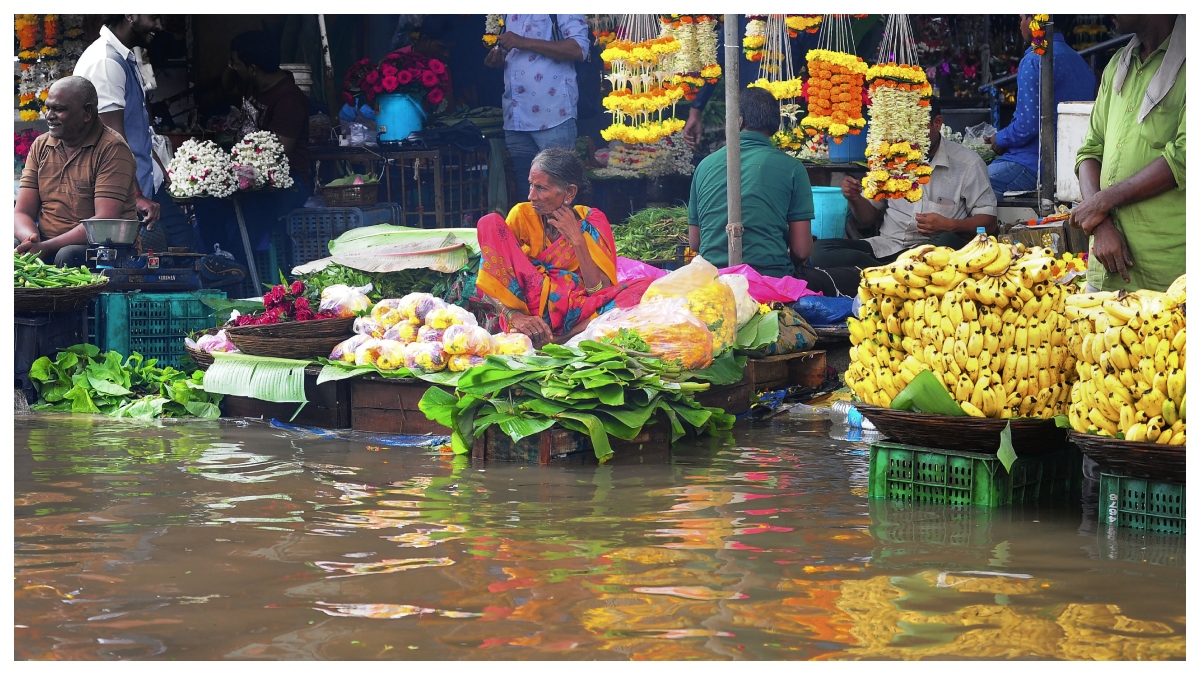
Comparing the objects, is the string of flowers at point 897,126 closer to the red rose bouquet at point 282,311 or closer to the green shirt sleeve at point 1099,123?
the green shirt sleeve at point 1099,123

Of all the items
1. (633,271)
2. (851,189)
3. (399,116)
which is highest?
(399,116)

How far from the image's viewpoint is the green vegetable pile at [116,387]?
6.96 metres

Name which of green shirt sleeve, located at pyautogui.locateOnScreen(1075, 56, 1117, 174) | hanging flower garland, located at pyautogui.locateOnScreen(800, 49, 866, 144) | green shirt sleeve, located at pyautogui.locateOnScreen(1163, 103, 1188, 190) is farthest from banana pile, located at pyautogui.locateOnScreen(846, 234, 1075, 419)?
hanging flower garland, located at pyautogui.locateOnScreen(800, 49, 866, 144)

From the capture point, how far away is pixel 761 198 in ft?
24.3

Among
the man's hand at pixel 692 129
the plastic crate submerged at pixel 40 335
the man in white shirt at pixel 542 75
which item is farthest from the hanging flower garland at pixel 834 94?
the plastic crate submerged at pixel 40 335

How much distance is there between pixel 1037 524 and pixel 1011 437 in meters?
0.33

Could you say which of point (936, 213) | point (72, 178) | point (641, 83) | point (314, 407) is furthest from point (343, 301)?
point (936, 213)

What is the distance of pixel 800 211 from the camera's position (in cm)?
755

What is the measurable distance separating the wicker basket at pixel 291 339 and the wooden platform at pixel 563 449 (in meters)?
1.55

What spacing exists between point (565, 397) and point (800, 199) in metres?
2.72

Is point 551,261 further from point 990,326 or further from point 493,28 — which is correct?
point 493,28

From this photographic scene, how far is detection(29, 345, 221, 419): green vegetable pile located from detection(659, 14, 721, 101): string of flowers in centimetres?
352
